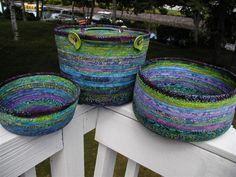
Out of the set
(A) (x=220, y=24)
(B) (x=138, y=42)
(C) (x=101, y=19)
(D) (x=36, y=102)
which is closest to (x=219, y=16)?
(A) (x=220, y=24)

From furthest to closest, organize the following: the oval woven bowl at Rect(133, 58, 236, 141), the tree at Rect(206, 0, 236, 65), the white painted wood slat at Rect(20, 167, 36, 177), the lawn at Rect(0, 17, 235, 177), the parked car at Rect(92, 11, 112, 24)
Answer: the parked car at Rect(92, 11, 112, 24)
the tree at Rect(206, 0, 236, 65)
the lawn at Rect(0, 17, 235, 177)
the white painted wood slat at Rect(20, 167, 36, 177)
the oval woven bowl at Rect(133, 58, 236, 141)

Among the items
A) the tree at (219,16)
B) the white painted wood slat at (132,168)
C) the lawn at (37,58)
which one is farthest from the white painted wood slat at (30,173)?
the tree at (219,16)

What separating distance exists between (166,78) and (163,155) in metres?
0.19

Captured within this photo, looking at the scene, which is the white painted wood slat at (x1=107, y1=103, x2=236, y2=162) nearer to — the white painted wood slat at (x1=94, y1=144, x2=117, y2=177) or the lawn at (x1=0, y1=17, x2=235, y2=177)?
the white painted wood slat at (x1=94, y1=144, x2=117, y2=177)

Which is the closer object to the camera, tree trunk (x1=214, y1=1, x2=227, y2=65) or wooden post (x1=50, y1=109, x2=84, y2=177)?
wooden post (x1=50, y1=109, x2=84, y2=177)

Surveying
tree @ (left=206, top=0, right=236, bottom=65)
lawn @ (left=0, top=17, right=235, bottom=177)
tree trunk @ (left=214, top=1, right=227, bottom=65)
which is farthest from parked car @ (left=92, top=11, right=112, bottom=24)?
tree trunk @ (left=214, top=1, right=227, bottom=65)

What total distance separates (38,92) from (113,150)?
0.28 m

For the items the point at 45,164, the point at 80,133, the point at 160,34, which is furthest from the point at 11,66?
the point at 160,34

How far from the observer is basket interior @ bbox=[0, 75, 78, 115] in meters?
0.51

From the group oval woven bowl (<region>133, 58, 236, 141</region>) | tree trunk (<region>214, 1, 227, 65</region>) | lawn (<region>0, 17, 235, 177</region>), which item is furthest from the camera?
tree trunk (<region>214, 1, 227, 65</region>)

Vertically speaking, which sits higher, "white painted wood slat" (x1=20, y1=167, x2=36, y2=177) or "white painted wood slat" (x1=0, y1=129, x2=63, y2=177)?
"white painted wood slat" (x1=0, y1=129, x2=63, y2=177)

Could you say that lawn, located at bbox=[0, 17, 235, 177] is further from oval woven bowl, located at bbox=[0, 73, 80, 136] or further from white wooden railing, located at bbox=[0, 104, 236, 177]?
oval woven bowl, located at bbox=[0, 73, 80, 136]

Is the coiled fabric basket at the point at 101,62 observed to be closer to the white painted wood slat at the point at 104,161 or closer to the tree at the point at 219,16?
the white painted wood slat at the point at 104,161

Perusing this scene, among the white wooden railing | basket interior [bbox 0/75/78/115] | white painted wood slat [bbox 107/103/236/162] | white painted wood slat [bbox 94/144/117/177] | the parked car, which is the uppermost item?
basket interior [bbox 0/75/78/115]
